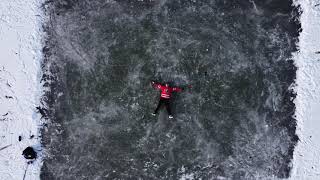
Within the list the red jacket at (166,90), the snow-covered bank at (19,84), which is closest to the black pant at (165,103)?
the red jacket at (166,90)

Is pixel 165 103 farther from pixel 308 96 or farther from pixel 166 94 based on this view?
pixel 308 96

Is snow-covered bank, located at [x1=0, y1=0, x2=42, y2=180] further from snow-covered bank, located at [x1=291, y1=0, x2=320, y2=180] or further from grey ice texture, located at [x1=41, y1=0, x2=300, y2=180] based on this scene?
snow-covered bank, located at [x1=291, y1=0, x2=320, y2=180]

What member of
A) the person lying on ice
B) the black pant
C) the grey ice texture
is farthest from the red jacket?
the grey ice texture

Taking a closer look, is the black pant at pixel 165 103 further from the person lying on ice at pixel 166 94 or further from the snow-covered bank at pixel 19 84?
the snow-covered bank at pixel 19 84

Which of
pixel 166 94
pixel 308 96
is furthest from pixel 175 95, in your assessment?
pixel 308 96

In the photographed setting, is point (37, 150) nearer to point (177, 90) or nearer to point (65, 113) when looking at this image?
point (65, 113)

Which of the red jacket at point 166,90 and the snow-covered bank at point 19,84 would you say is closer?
the red jacket at point 166,90

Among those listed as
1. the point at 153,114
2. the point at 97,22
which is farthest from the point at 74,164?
the point at 97,22
